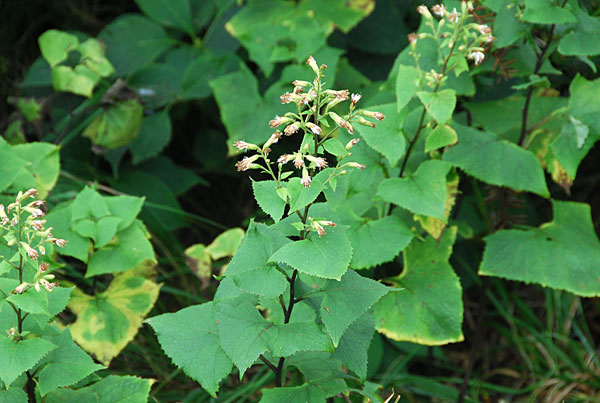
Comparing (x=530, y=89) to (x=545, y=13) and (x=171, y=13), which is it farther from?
(x=171, y=13)

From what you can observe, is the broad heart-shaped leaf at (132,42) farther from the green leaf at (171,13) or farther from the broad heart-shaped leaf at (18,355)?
the broad heart-shaped leaf at (18,355)

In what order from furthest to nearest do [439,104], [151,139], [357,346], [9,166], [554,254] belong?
[151,139]
[554,254]
[9,166]
[439,104]
[357,346]

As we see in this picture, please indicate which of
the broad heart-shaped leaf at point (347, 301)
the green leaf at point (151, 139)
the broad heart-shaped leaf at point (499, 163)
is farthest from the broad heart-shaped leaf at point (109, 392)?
the green leaf at point (151, 139)

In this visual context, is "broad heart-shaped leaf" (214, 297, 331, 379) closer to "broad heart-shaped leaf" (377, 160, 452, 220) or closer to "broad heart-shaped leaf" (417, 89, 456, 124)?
"broad heart-shaped leaf" (377, 160, 452, 220)

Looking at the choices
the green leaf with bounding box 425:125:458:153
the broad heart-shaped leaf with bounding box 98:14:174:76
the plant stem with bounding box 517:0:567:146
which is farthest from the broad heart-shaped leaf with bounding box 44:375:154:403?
the broad heart-shaped leaf with bounding box 98:14:174:76

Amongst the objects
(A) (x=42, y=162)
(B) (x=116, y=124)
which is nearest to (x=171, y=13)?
(B) (x=116, y=124)

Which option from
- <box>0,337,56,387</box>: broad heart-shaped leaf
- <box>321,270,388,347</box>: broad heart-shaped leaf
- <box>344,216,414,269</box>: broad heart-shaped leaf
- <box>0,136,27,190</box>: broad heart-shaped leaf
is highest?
<box>0,136,27,190</box>: broad heart-shaped leaf
